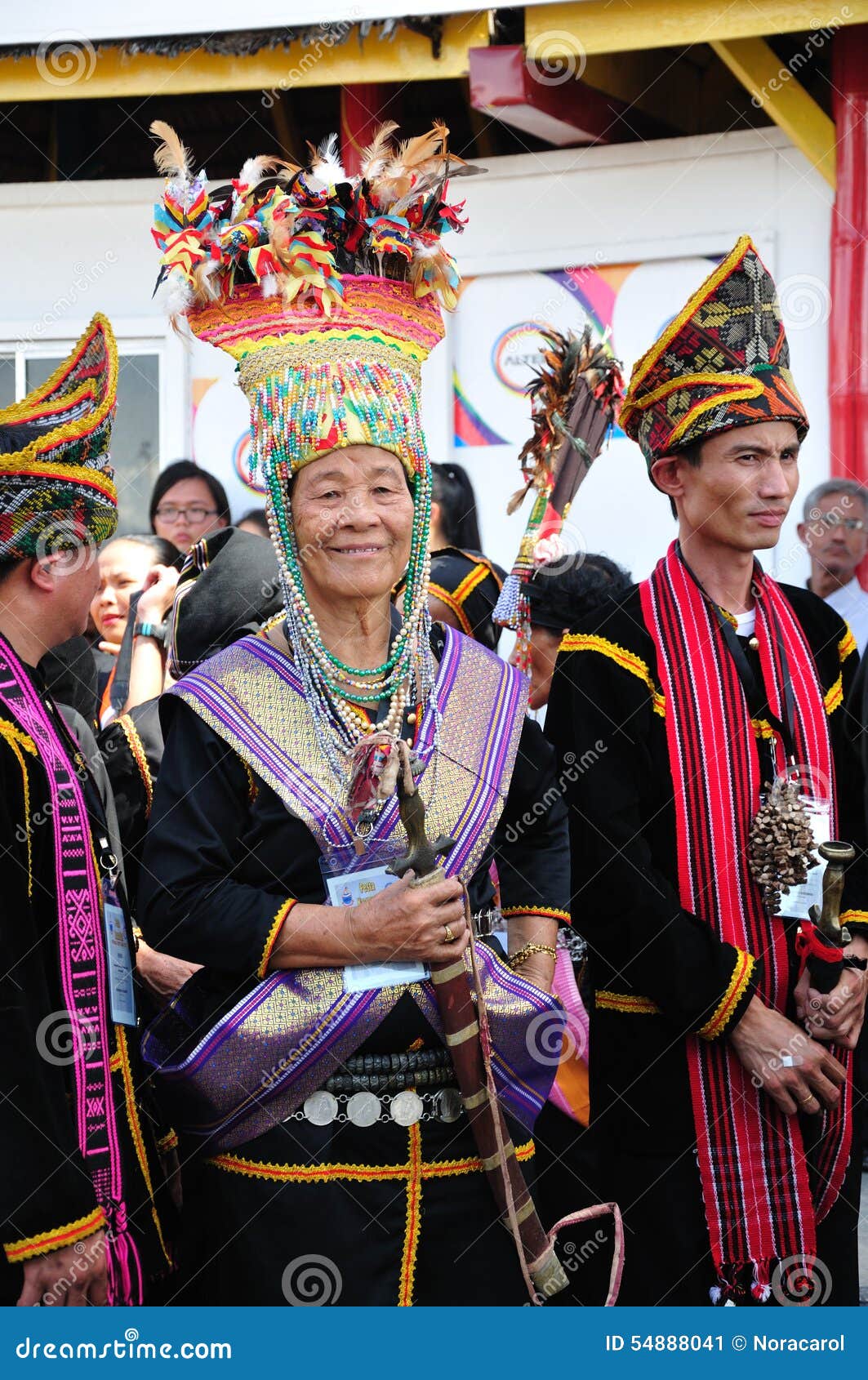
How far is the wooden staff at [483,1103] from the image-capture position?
7.98 feet

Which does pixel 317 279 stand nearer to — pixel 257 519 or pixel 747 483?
pixel 747 483

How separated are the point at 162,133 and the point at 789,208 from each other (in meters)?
4.78

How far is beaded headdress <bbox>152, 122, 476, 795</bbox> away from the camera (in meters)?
2.62

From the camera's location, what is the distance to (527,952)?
9.04ft

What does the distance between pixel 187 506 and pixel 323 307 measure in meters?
3.60

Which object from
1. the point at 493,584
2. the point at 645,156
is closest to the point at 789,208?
the point at 645,156

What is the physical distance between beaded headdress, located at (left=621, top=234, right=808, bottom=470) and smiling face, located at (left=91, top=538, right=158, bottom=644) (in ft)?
7.54

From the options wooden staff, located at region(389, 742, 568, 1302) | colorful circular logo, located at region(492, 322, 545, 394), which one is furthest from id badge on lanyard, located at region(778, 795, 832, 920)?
colorful circular logo, located at region(492, 322, 545, 394)

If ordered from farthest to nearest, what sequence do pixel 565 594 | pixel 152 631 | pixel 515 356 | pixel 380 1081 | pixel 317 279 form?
pixel 515 356 → pixel 152 631 → pixel 565 594 → pixel 317 279 → pixel 380 1081

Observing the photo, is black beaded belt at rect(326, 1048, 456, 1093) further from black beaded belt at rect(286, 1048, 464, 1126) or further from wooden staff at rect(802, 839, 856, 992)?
wooden staff at rect(802, 839, 856, 992)

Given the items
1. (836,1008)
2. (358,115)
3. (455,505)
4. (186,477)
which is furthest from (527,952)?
(358,115)

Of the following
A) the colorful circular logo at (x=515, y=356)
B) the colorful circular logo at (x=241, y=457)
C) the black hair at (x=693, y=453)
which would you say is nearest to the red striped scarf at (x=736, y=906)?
the black hair at (x=693, y=453)

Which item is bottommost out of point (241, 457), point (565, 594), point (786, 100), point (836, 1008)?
point (836, 1008)
